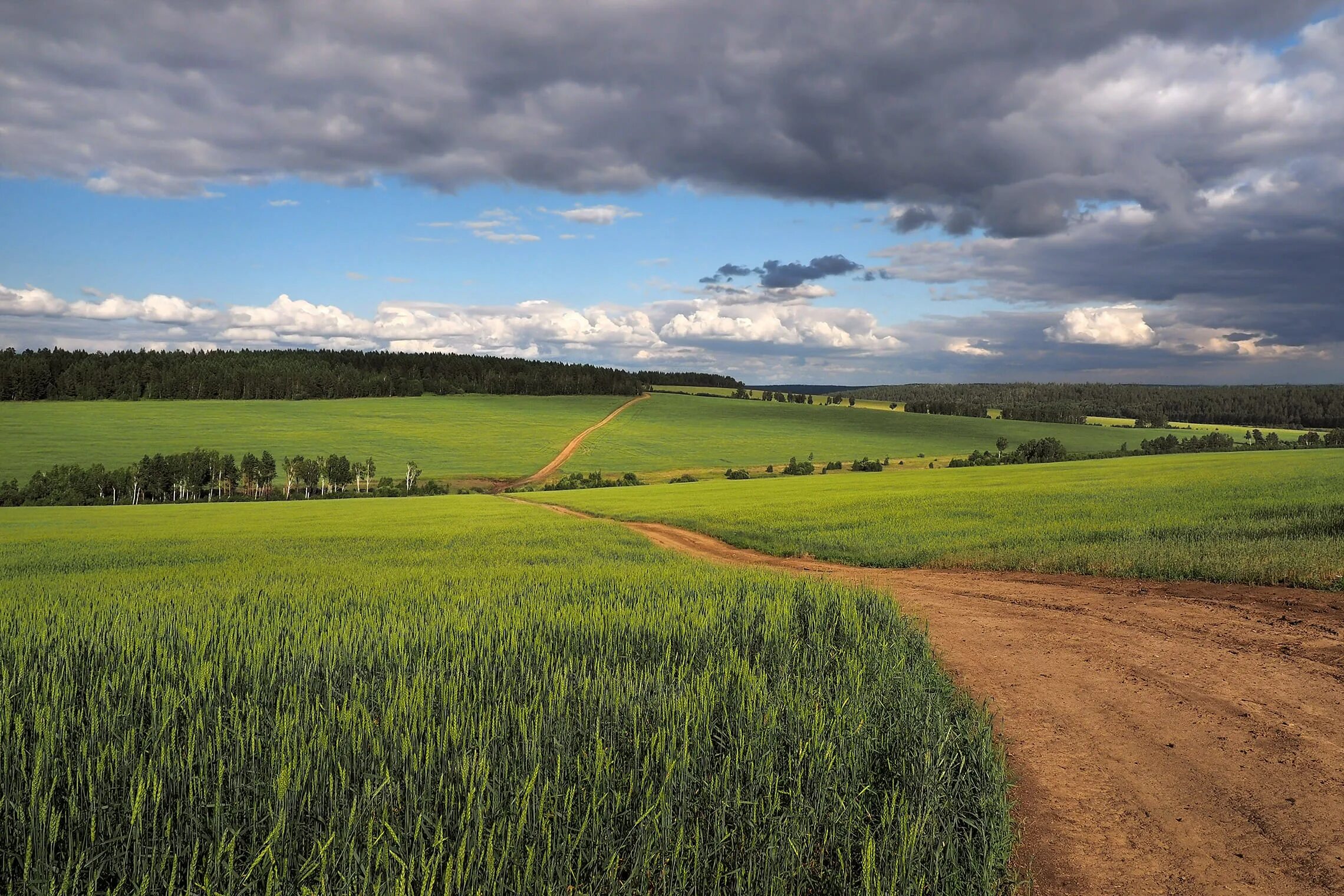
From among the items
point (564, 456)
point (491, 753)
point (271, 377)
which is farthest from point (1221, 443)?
point (271, 377)

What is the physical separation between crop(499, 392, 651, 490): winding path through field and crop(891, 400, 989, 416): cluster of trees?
3089 inches

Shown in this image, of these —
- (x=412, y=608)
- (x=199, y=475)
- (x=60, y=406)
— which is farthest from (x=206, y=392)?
(x=412, y=608)

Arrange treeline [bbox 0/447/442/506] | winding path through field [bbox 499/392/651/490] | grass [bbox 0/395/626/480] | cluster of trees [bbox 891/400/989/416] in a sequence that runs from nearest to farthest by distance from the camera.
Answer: treeline [bbox 0/447/442/506] < winding path through field [bbox 499/392/651/490] < grass [bbox 0/395/626/480] < cluster of trees [bbox 891/400/989/416]

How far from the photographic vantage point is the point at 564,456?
100438mm

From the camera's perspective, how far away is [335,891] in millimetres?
3387

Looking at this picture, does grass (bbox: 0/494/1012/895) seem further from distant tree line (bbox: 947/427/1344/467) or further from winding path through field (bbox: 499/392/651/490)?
distant tree line (bbox: 947/427/1344/467)

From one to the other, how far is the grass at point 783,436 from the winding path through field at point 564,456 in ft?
6.38

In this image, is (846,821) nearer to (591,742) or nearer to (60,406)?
(591,742)

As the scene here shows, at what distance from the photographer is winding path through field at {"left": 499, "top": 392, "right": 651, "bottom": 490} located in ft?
277

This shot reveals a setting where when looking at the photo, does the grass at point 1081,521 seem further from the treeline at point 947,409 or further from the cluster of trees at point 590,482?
the treeline at point 947,409

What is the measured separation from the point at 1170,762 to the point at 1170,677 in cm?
280

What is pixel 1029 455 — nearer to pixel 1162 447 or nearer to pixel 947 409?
pixel 1162 447

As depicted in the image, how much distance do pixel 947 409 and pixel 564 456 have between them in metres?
112

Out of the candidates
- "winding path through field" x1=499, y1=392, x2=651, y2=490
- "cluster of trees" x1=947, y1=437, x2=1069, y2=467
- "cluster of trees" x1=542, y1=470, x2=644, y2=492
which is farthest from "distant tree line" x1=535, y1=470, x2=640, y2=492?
"cluster of trees" x1=947, y1=437, x2=1069, y2=467
